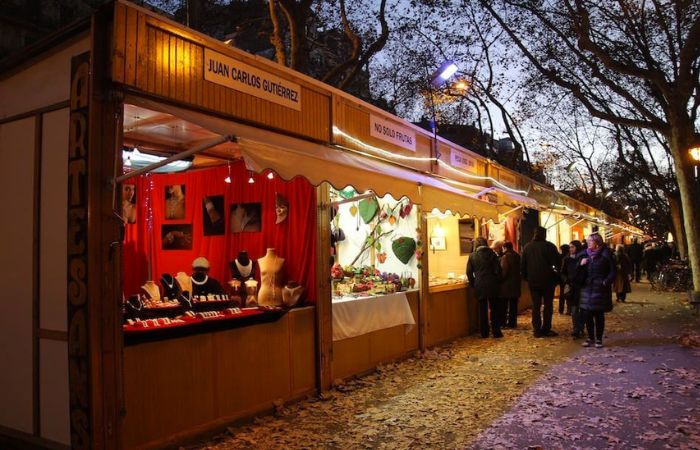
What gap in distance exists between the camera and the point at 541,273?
10.5 meters

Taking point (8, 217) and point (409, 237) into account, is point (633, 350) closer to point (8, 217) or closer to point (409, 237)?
point (409, 237)

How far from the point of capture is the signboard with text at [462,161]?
11.7m

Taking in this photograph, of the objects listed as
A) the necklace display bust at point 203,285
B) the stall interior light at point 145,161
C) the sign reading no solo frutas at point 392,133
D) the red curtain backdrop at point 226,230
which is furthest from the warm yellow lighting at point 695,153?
the necklace display bust at point 203,285

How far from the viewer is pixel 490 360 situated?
28.8 ft

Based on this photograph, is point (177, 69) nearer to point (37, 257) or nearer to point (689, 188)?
point (37, 257)

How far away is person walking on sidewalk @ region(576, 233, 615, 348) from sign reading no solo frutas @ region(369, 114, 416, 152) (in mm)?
3569

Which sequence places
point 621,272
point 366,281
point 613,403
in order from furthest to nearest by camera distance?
point 621,272 → point 366,281 → point 613,403

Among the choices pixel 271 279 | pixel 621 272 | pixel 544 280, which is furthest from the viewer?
pixel 621 272

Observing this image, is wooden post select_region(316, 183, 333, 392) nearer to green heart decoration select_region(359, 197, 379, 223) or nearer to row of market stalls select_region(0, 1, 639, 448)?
row of market stalls select_region(0, 1, 639, 448)

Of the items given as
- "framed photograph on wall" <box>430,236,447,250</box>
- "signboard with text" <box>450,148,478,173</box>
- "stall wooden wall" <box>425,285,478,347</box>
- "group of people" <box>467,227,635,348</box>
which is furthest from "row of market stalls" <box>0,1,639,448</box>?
"signboard with text" <box>450,148,478,173</box>

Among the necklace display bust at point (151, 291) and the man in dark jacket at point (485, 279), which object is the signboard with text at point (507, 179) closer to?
the man in dark jacket at point (485, 279)

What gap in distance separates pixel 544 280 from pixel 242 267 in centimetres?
605

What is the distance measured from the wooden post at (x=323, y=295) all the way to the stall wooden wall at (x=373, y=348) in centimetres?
21

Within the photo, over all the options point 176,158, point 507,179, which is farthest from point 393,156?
point 507,179
